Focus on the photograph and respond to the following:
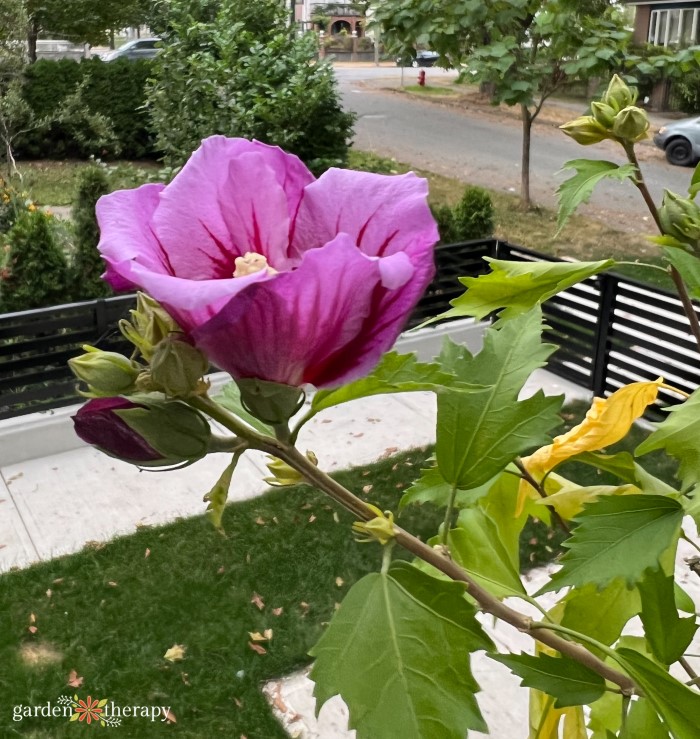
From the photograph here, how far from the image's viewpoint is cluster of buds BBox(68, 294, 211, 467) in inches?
22.0

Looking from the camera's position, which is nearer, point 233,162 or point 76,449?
point 233,162

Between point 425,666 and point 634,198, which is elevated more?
point 425,666

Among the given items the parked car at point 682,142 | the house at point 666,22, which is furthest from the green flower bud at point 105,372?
the house at point 666,22

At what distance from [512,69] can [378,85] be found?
1861cm

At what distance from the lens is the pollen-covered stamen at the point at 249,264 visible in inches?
22.0

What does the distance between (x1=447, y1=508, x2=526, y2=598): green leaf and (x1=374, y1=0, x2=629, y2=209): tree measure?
8.15 meters

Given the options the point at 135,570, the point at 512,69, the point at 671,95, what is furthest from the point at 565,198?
the point at 671,95

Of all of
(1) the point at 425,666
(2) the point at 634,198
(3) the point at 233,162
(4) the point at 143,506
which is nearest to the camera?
(3) the point at 233,162

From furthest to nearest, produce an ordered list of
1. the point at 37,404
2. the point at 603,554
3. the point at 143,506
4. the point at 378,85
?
the point at 378,85 < the point at 37,404 < the point at 143,506 < the point at 603,554

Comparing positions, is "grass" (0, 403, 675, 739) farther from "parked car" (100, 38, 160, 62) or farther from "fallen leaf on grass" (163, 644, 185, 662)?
"parked car" (100, 38, 160, 62)

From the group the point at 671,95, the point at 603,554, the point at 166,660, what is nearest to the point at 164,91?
the point at 166,660

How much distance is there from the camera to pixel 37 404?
15.1ft

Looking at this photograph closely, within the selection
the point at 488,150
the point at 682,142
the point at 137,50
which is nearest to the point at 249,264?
the point at 682,142

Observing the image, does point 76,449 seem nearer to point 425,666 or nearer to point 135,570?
point 135,570
